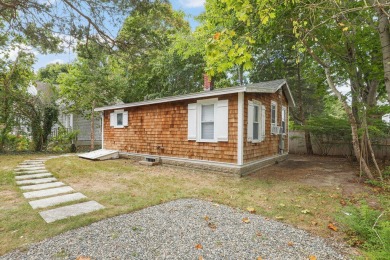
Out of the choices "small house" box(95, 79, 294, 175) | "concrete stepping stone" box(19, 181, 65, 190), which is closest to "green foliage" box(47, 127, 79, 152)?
"small house" box(95, 79, 294, 175)

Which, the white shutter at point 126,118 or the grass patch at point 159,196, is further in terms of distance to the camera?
the white shutter at point 126,118

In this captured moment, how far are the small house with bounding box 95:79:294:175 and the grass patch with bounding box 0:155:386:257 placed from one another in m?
0.83

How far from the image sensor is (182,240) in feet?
8.59

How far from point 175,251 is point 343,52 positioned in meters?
10.3

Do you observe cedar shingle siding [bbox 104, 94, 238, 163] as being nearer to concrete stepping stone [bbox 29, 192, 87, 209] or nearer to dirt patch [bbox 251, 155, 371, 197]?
dirt patch [bbox 251, 155, 371, 197]

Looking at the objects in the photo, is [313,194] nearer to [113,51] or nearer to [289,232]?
[289,232]

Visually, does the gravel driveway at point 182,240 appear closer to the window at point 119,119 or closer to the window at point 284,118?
the window at point 284,118

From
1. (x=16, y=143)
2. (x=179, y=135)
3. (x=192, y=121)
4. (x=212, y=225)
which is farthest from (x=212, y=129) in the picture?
(x=16, y=143)

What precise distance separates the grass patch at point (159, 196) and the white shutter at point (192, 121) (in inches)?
54.2

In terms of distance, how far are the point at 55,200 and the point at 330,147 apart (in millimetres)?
12971

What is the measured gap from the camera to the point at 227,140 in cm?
694

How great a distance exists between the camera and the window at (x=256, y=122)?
7141 mm

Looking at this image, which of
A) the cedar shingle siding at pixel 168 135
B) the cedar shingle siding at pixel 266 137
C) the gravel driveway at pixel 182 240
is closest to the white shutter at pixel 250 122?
the cedar shingle siding at pixel 266 137

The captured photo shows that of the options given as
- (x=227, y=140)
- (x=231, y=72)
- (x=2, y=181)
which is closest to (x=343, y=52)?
(x=227, y=140)
